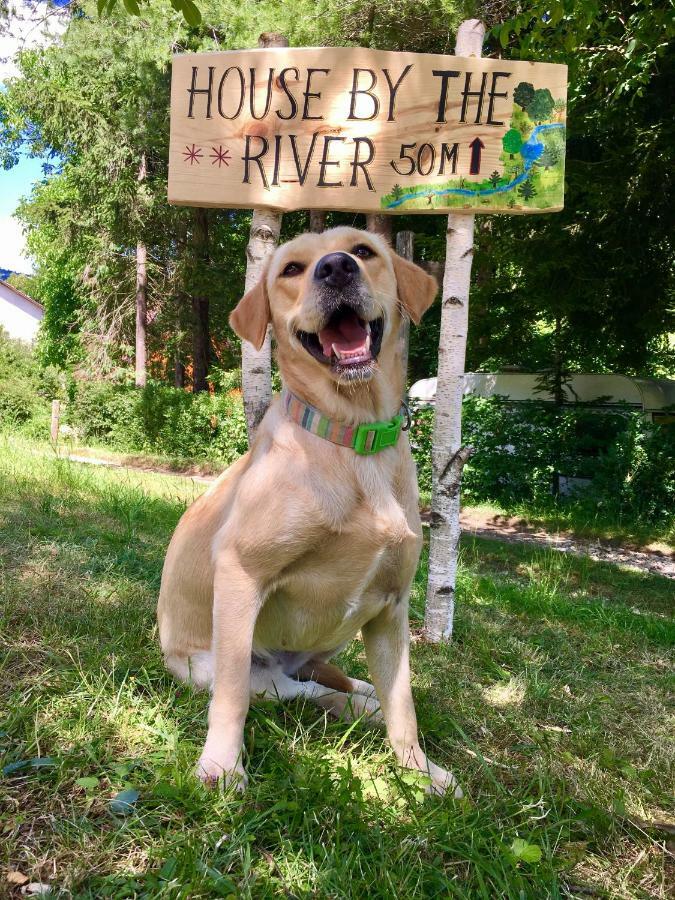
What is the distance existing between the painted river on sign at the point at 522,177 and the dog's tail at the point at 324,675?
104 inches

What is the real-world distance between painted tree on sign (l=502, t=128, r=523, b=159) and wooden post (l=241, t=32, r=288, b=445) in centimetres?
141

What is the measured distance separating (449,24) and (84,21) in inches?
413

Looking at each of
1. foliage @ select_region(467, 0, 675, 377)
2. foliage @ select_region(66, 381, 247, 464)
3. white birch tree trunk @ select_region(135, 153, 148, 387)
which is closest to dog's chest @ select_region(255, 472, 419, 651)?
foliage @ select_region(467, 0, 675, 377)

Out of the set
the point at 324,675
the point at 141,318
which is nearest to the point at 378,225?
the point at 324,675

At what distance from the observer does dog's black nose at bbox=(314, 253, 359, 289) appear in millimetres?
2246

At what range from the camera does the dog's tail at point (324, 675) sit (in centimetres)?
280

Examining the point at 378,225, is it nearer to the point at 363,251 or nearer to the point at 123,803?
the point at 363,251

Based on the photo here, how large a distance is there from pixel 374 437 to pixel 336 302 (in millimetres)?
493

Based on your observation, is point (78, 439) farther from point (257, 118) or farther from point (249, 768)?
point (249, 768)

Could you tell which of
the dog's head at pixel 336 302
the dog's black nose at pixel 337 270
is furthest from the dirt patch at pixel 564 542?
Result: the dog's black nose at pixel 337 270

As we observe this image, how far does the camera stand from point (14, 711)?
2203 millimetres

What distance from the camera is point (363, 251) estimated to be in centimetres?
254

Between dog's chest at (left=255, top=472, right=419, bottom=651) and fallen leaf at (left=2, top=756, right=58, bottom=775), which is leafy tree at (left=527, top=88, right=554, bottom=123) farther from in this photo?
fallen leaf at (left=2, top=756, right=58, bottom=775)

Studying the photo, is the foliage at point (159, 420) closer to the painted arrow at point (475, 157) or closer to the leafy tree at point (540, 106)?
the painted arrow at point (475, 157)
